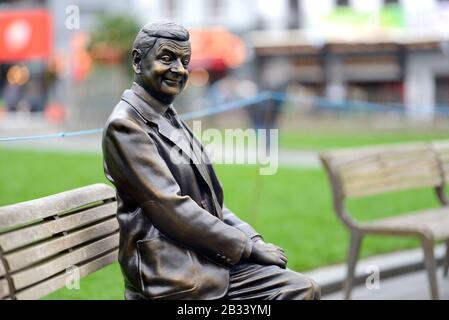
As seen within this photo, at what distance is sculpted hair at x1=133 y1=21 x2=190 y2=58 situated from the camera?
3.38 meters

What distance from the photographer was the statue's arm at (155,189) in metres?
3.26

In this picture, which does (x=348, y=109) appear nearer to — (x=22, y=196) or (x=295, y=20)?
(x=295, y=20)

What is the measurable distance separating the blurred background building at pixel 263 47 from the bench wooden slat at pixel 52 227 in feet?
85.6

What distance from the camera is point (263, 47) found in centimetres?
3475

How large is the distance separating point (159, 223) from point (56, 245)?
0.48m

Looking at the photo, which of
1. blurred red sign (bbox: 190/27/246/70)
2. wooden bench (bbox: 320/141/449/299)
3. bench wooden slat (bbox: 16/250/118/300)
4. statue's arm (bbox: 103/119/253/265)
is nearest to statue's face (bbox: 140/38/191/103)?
statue's arm (bbox: 103/119/253/265)

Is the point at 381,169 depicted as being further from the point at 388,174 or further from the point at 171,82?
the point at 171,82

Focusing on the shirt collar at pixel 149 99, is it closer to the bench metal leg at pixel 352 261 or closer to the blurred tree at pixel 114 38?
the bench metal leg at pixel 352 261

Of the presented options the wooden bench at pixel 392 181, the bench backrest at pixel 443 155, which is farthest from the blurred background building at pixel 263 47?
the wooden bench at pixel 392 181

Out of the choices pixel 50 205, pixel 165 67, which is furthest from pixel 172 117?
pixel 50 205

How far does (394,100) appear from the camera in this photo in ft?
106

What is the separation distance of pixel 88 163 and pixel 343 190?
8.31m
